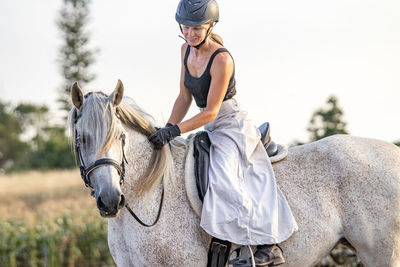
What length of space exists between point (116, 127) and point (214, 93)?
30.9 inches

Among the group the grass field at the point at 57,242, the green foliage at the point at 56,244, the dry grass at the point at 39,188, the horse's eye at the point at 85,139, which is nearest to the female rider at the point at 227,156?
the horse's eye at the point at 85,139

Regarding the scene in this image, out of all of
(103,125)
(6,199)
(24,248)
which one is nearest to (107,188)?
(103,125)

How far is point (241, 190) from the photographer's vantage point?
11.0 feet

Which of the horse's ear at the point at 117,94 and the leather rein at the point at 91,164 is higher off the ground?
the horse's ear at the point at 117,94

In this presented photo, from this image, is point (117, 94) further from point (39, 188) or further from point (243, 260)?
point (39, 188)

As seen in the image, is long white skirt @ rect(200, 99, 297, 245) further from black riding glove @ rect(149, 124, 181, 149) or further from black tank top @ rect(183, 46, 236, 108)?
black riding glove @ rect(149, 124, 181, 149)

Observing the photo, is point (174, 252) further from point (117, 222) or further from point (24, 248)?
point (24, 248)

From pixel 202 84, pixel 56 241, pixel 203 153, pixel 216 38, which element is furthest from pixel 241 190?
pixel 56 241

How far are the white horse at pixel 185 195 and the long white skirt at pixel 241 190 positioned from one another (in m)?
0.16

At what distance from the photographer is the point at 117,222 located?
3299 mm

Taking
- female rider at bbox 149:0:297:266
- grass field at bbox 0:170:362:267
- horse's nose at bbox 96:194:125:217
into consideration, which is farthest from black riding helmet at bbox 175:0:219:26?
grass field at bbox 0:170:362:267

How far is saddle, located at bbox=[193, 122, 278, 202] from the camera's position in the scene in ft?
10.9

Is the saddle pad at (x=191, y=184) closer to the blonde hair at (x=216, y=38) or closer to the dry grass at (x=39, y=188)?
the blonde hair at (x=216, y=38)

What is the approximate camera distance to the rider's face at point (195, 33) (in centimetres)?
341
